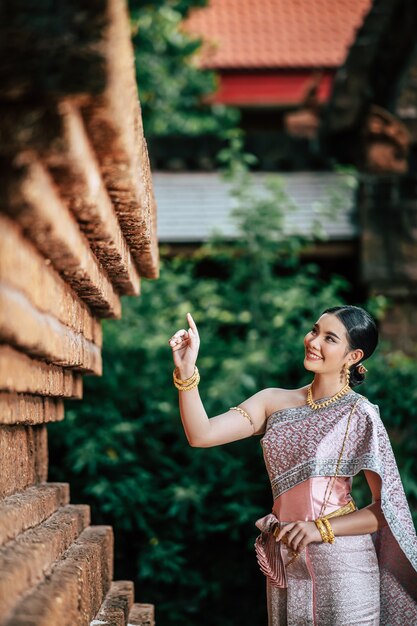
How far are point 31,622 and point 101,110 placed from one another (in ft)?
2.54

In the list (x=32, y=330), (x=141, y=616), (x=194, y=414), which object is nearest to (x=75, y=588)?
(x=32, y=330)

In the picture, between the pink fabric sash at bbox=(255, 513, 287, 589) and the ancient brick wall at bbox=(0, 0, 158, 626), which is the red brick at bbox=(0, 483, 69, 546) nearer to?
the ancient brick wall at bbox=(0, 0, 158, 626)

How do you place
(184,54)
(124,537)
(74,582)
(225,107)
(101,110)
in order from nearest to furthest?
(101,110)
(74,582)
(124,537)
(184,54)
(225,107)

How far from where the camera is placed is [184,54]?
449 inches

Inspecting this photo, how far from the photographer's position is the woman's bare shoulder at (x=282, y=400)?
2.54 m

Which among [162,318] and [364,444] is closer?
[364,444]

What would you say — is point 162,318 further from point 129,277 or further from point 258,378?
point 129,277

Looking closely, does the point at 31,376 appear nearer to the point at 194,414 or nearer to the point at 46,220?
the point at 46,220

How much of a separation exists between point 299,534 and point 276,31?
13.3m

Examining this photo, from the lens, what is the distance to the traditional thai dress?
2328 mm

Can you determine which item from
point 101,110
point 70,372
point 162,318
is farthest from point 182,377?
point 162,318

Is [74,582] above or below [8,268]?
below

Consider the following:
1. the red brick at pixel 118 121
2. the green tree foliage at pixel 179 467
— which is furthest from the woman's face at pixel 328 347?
the green tree foliage at pixel 179 467

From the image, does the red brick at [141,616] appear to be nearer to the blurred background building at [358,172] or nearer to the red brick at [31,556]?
the red brick at [31,556]
